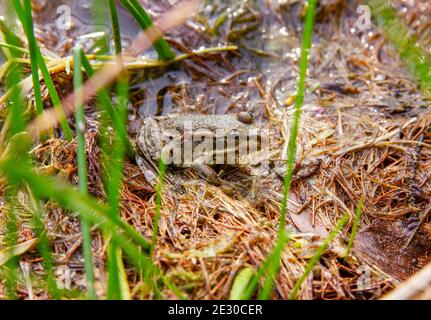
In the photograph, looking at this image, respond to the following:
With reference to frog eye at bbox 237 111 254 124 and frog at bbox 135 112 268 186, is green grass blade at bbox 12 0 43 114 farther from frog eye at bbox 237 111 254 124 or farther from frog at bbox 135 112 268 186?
frog eye at bbox 237 111 254 124

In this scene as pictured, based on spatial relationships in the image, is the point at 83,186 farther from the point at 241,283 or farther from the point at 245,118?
the point at 245,118

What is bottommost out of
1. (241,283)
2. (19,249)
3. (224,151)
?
(241,283)

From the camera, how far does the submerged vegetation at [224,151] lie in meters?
2.80

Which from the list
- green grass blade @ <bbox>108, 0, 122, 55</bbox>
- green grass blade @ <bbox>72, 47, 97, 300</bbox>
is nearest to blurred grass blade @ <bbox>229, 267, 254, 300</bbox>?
green grass blade @ <bbox>72, 47, 97, 300</bbox>

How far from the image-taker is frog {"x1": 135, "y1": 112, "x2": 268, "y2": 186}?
4.02 m

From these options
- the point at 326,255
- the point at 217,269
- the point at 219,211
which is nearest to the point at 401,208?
the point at 326,255

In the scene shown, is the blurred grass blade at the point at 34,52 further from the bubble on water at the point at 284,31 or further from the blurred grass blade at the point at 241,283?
the bubble on water at the point at 284,31

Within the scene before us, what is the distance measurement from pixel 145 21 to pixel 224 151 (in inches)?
52.5

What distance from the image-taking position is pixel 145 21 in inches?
165

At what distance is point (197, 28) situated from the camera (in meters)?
5.03

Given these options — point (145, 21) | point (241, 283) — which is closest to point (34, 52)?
point (145, 21)

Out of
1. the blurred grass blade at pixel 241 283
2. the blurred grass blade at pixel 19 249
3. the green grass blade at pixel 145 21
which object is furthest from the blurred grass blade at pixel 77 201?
the green grass blade at pixel 145 21

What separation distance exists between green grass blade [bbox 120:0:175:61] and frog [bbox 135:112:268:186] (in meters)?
0.81

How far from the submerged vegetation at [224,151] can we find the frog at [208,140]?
0.36ft
